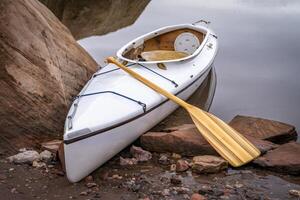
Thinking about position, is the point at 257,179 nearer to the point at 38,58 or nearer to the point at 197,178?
the point at 197,178

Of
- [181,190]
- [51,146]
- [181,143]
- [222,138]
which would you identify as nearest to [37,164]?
[51,146]

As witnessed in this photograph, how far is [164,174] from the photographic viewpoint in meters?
5.14

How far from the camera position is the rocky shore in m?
4.65

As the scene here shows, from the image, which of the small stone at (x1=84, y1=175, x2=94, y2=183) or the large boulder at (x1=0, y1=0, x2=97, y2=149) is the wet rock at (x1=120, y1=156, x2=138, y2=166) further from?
the large boulder at (x1=0, y1=0, x2=97, y2=149)

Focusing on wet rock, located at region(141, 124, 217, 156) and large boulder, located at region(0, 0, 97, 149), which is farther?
wet rock, located at region(141, 124, 217, 156)

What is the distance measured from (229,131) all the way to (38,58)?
2911mm

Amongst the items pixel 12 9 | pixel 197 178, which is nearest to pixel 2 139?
pixel 12 9

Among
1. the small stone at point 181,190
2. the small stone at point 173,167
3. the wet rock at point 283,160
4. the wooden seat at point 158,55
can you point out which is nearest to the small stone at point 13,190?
the small stone at point 181,190

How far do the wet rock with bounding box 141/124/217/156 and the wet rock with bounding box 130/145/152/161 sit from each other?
6.6 inches

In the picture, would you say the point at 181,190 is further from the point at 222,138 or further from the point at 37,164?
the point at 37,164

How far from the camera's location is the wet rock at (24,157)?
5.13 m

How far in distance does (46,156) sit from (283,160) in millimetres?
2992

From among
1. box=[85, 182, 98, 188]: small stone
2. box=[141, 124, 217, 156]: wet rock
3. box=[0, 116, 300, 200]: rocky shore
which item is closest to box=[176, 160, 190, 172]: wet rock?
box=[0, 116, 300, 200]: rocky shore

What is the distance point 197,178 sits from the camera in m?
5.04
